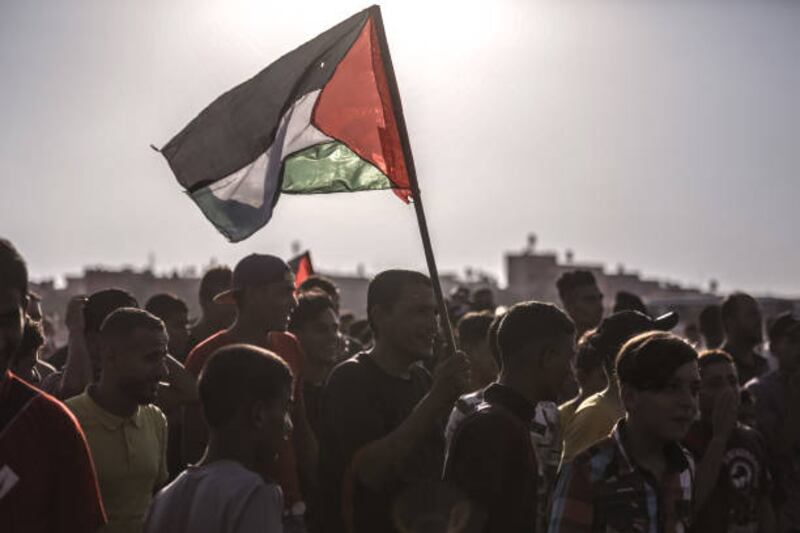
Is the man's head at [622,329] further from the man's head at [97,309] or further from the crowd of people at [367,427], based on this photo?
the man's head at [97,309]

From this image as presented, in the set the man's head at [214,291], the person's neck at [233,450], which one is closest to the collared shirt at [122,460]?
the person's neck at [233,450]

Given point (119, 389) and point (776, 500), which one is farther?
point (776, 500)

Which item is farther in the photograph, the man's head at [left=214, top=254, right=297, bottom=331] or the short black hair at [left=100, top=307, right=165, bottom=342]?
the man's head at [left=214, top=254, right=297, bottom=331]

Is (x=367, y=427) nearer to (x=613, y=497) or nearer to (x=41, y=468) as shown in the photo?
(x=613, y=497)

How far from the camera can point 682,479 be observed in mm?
4734

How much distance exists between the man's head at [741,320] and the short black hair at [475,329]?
102 inches

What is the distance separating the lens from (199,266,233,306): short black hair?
29.4 ft

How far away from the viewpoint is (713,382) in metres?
7.43

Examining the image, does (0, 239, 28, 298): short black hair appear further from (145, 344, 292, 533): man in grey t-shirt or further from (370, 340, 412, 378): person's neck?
(370, 340, 412, 378): person's neck

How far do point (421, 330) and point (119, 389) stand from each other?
139 centimetres

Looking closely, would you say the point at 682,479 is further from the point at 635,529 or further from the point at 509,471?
the point at 509,471

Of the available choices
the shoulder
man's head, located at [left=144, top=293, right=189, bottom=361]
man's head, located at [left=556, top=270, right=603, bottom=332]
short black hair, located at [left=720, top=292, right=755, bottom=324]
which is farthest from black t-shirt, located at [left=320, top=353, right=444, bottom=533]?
short black hair, located at [left=720, top=292, right=755, bottom=324]

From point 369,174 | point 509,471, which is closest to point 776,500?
point 369,174

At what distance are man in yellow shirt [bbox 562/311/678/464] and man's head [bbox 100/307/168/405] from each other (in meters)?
1.84
